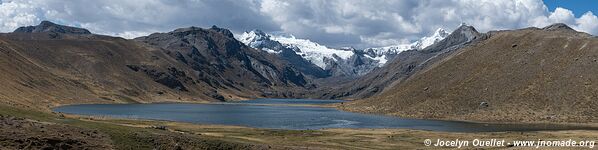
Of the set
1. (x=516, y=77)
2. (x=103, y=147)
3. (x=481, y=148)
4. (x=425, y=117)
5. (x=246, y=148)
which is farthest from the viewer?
(x=516, y=77)

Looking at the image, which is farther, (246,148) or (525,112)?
(525,112)

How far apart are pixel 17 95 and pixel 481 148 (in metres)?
165

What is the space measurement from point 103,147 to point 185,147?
27.3 ft

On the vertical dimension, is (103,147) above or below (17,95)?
below

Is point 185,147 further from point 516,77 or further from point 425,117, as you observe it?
point 516,77

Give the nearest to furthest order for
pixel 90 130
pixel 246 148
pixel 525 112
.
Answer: pixel 90 130 → pixel 246 148 → pixel 525 112

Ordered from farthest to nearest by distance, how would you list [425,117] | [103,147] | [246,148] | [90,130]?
[425,117] < [246,148] < [90,130] < [103,147]

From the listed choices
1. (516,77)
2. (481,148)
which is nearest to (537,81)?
(516,77)

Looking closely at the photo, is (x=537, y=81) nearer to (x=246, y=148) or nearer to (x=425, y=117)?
(x=425, y=117)

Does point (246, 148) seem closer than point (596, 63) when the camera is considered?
Yes

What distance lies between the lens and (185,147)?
5744 centimetres

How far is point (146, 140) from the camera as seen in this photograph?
56.9m

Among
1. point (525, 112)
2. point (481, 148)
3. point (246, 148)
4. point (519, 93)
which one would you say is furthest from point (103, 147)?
point (519, 93)

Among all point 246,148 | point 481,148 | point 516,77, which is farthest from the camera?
point 516,77
